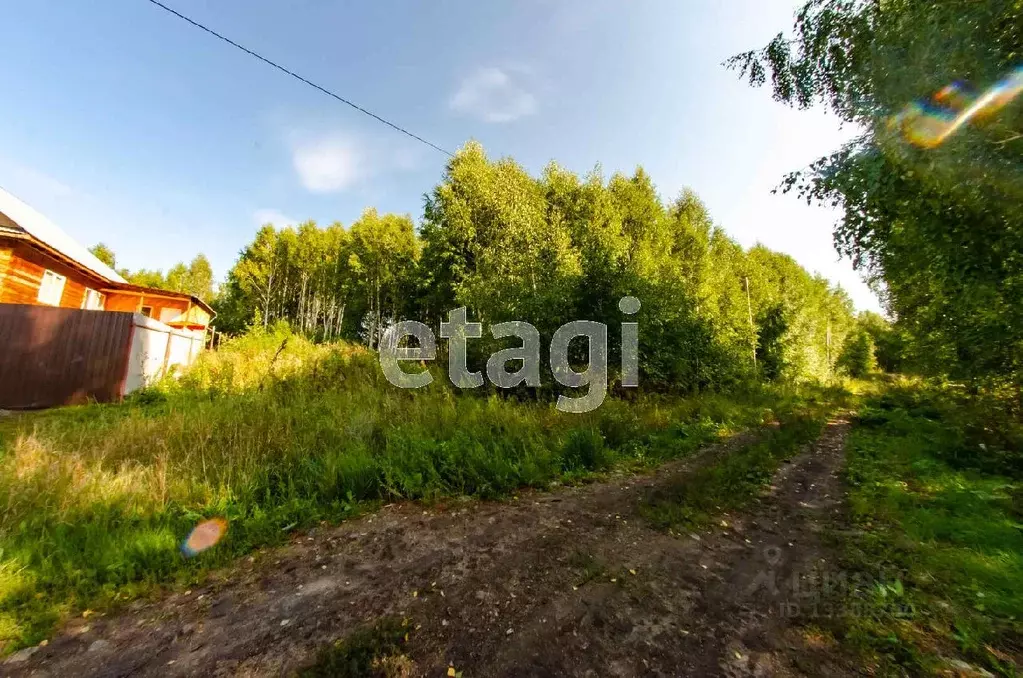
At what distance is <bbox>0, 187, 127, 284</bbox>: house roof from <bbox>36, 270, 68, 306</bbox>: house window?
880 millimetres

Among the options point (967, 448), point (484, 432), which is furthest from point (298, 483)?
point (967, 448)

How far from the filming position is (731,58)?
750 centimetres

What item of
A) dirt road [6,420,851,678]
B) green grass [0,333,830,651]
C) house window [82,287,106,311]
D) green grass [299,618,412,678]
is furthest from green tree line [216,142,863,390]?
house window [82,287,106,311]

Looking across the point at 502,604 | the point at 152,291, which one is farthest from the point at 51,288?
the point at 502,604

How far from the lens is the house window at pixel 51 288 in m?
14.1

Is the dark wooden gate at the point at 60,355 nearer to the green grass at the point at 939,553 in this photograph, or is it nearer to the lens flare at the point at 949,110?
the green grass at the point at 939,553

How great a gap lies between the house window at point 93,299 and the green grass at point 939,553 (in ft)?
85.9

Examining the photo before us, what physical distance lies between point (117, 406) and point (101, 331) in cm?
258

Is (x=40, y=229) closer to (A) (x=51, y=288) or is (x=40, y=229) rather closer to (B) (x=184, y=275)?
(A) (x=51, y=288)

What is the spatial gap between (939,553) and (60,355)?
1808 cm

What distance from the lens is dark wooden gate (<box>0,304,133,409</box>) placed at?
10.1 meters

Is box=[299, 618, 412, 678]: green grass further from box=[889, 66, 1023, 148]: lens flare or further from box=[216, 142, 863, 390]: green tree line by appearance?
box=[216, 142, 863, 390]: green tree line

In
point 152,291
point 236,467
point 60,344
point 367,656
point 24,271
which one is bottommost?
point 367,656

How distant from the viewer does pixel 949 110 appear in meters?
4.93
